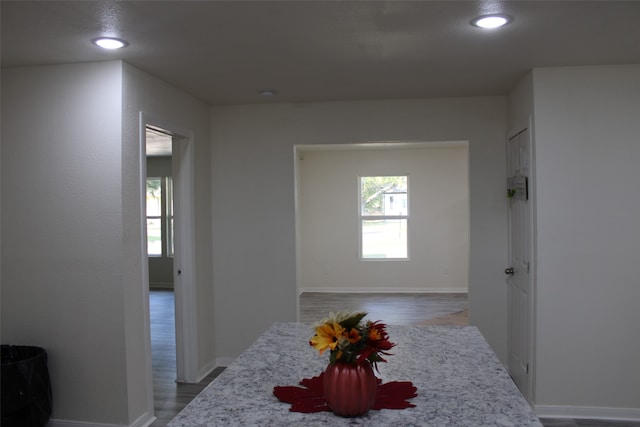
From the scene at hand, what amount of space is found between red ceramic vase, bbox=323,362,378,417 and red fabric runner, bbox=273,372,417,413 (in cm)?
7

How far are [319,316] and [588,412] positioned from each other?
12.2ft

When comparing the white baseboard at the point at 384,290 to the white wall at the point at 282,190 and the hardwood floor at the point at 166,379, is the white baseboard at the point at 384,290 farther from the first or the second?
the white wall at the point at 282,190

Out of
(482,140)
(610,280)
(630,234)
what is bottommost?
(610,280)

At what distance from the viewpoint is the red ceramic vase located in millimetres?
1328

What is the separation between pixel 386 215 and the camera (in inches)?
324

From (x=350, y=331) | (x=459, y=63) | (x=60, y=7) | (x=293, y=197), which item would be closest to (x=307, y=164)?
(x=293, y=197)

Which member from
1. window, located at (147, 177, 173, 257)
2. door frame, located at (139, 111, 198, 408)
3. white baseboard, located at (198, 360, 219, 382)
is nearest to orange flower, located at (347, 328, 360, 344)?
door frame, located at (139, 111, 198, 408)

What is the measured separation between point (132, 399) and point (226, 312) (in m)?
1.46

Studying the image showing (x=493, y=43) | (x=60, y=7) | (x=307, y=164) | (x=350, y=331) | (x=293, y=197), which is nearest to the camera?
(x=350, y=331)

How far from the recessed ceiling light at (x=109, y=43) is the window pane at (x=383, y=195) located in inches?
228

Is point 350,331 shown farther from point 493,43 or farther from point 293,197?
point 293,197

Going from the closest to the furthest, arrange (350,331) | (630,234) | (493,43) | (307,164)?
1. (350,331)
2. (493,43)
3. (630,234)
4. (307,164)

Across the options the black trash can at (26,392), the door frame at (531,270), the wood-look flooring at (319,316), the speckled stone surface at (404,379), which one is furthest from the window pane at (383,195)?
the speckled stone surface at (404,379)

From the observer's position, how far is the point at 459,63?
316 cm
